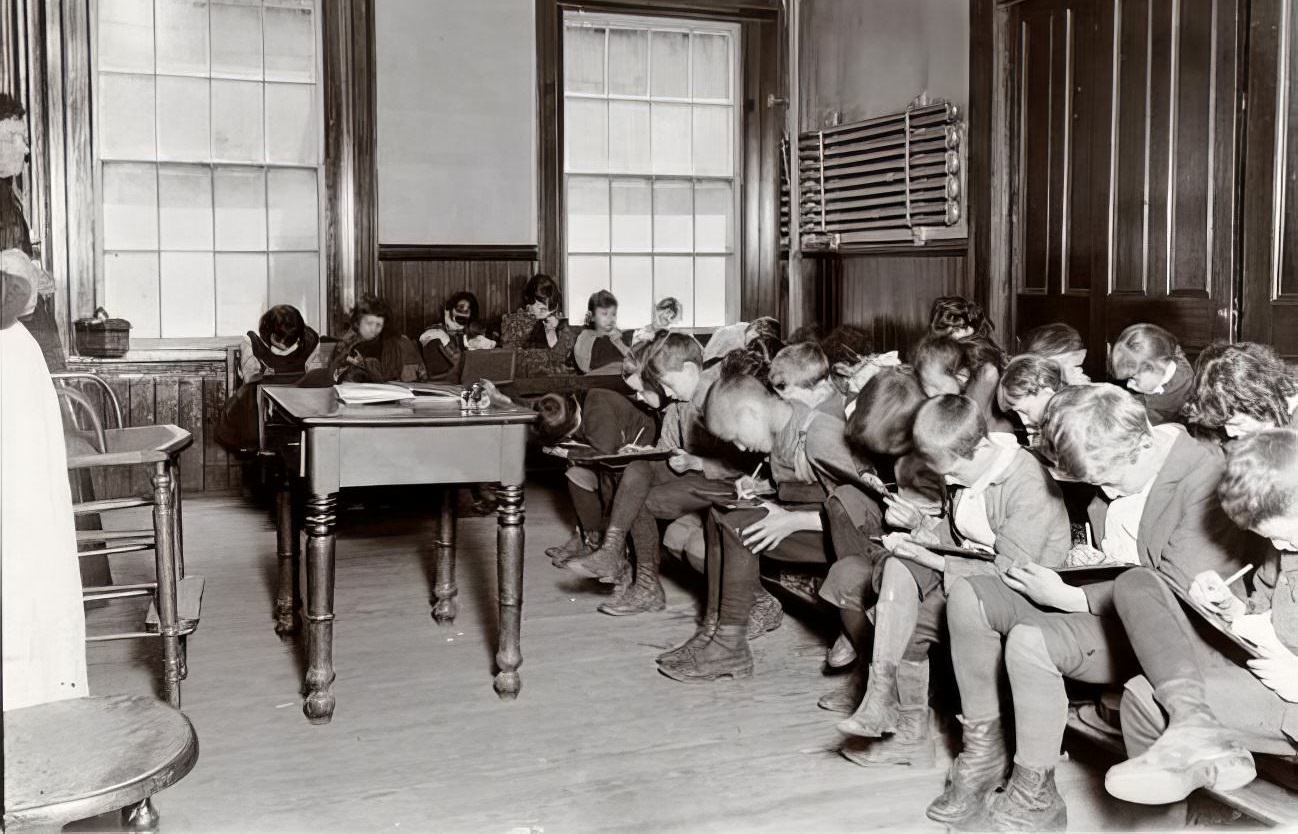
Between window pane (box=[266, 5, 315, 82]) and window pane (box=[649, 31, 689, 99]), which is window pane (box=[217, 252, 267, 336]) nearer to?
window pane (box=[266, 5, 315, 82])

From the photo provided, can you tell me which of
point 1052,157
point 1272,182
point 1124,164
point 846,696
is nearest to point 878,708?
point 846,696

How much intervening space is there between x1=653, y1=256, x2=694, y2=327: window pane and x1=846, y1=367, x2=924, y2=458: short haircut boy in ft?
14.7

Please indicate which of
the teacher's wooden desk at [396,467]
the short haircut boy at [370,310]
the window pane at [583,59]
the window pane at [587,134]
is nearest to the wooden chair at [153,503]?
the teacher's wooden desk at [396,467]

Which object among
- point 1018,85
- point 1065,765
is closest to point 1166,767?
point 1065,765

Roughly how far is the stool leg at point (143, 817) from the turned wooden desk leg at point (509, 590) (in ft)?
3.74

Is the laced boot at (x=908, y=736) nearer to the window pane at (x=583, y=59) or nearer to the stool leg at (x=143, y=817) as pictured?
the stool leg at (x=143, y=817)

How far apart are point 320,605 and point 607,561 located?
1407mm

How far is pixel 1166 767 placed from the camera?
2350mm

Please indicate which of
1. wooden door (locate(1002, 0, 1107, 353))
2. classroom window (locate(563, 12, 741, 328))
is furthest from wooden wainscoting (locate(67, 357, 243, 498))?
wooden door (locate(1002, 0, 1107, 353))

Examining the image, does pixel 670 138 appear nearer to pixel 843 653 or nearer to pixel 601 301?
pixel 601 301

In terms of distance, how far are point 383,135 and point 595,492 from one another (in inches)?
132

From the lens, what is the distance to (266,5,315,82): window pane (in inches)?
293

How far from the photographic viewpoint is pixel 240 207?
7.50 m

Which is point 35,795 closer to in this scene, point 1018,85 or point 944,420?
point 944,420
